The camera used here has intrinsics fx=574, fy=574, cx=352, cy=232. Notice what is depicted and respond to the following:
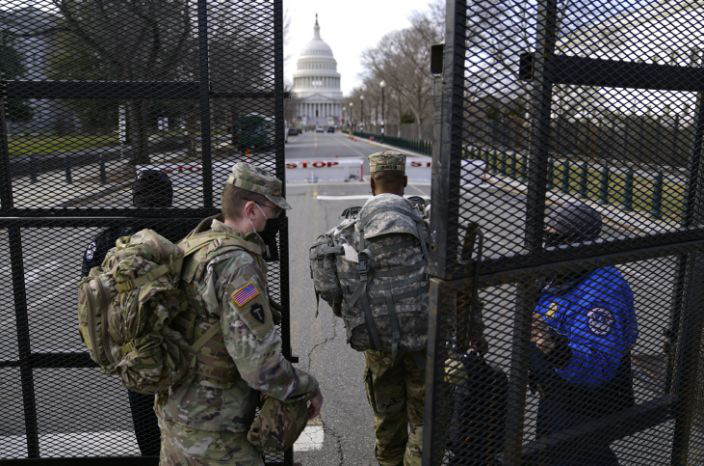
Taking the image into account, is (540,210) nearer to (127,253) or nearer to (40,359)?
(127,253)

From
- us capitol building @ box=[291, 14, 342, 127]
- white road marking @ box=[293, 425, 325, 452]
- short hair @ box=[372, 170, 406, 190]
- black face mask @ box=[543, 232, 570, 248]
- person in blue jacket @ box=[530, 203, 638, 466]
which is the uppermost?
us capitol building @ box=[291, 14, 342, 127]

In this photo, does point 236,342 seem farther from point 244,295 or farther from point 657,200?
point 657,200

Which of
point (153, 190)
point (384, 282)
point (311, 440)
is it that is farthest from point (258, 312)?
point (311, 440)

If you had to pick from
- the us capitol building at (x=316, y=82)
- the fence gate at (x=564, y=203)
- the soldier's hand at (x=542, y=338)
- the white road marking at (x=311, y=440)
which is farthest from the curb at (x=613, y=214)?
the us capitol building at (x=316, y=82)

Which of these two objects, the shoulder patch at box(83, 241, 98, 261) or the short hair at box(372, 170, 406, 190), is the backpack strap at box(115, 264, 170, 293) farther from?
the short hair at box(372, 170, 406, 190)

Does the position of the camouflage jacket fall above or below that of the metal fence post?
below

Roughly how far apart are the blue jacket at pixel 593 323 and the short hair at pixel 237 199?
1.14m

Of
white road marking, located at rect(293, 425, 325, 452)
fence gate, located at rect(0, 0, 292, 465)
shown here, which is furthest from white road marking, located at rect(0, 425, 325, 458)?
fence gate, located at rect(0, 0, 292, 465)

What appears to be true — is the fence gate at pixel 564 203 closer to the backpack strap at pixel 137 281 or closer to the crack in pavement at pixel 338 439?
the backpack strap at pixel 137 281

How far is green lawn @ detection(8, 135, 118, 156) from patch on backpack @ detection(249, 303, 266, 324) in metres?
1.28

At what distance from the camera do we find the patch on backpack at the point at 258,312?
2.09 metres

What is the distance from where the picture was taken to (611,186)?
2.13 meters

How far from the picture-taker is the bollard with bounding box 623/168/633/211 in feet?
6.98

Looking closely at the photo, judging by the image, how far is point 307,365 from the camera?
5.23 metres
